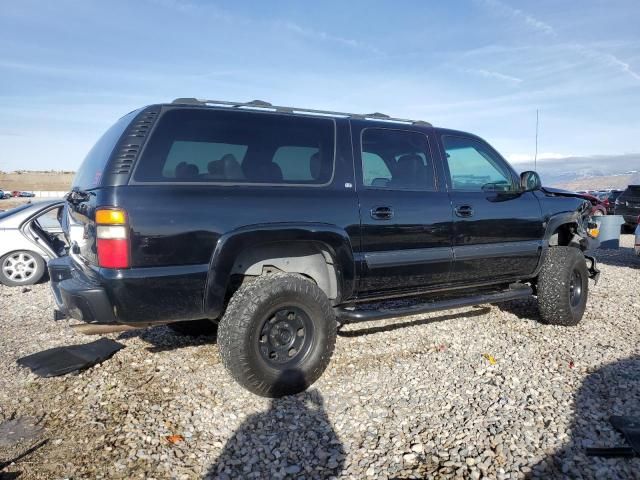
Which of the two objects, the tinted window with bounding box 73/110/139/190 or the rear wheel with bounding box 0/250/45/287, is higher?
the tinted window with bounding box 73/110/139/190

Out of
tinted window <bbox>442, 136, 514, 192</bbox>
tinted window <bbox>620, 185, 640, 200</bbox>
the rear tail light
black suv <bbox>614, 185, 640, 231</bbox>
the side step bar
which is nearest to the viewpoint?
the rear tail light

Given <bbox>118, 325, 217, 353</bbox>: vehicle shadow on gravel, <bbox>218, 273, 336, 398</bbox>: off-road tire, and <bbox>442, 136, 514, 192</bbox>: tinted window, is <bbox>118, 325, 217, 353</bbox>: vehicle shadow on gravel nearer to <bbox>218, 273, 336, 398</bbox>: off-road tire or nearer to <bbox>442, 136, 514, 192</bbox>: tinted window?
<bbox>218, 273, 336, 398</bbox>: off-road tire

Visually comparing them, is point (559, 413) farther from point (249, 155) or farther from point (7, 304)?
point (7, 304)

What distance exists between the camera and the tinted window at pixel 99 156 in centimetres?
312

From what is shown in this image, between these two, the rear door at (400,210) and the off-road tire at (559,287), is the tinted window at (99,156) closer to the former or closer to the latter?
the rear door at (400,210)

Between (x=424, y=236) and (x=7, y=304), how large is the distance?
5477 mm

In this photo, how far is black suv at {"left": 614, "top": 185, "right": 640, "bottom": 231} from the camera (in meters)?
13.8

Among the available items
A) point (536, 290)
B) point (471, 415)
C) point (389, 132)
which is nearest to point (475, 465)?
point (471, 415)

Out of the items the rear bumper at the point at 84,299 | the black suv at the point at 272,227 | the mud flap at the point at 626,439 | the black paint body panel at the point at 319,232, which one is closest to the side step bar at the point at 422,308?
the black suv at the point at 272,227

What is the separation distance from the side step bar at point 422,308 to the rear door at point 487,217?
0.16m

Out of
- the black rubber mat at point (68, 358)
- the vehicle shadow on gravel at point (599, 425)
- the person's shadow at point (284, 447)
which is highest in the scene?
the black rubber mat at point (68, 358)

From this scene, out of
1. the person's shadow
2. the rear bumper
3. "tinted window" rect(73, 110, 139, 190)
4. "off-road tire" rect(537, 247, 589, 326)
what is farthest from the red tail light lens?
"off-road tire" rect(537, 247, 589, 326)

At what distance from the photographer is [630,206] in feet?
45.7

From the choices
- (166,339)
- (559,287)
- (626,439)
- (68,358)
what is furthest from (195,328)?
(559,287)
